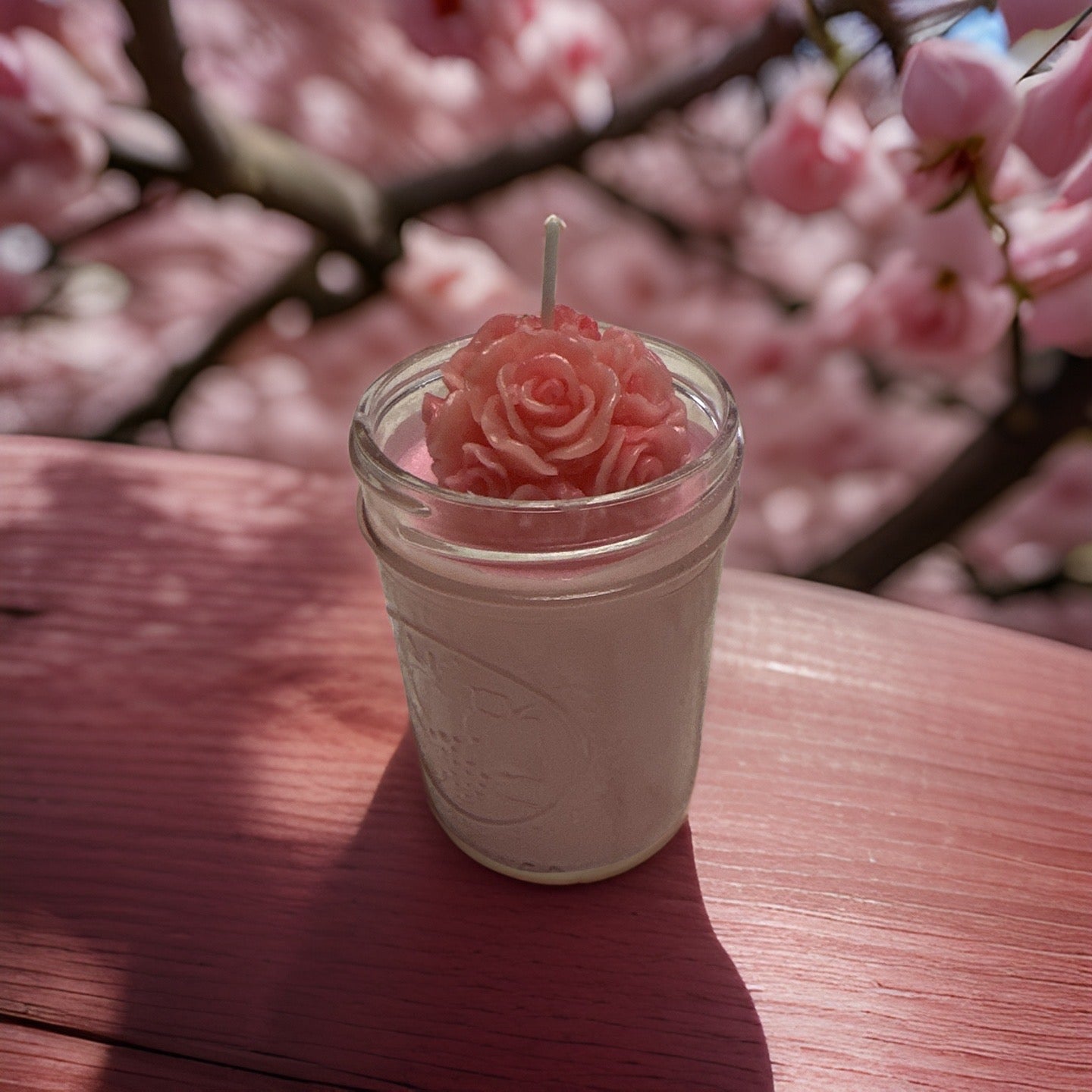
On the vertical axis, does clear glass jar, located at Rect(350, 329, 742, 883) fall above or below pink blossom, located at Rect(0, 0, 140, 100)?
below

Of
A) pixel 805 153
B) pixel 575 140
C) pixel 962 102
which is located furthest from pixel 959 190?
pixel 575 140

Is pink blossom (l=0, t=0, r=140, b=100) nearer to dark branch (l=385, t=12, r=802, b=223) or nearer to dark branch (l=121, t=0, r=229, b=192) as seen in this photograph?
dark branch (l=121, t=0, r=229, b=192)

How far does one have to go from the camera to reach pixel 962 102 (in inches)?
26.0

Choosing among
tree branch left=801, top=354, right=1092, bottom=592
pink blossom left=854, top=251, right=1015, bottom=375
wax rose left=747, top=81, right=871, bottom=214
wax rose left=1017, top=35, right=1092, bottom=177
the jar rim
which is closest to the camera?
the jar rim

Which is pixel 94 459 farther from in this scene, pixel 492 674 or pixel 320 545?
pixel 492 674

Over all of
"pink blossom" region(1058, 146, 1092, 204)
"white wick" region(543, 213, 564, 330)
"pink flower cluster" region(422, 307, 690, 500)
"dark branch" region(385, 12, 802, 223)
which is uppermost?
"white wick" region(543, 213, 564, 330)

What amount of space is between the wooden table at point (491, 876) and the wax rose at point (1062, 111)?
1.30 ft

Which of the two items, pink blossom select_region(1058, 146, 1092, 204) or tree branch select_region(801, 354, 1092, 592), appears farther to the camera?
tree branch select_region(801, 354, 1092, 592)

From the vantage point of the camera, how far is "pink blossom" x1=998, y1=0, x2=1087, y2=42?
Result: 1.77 ft

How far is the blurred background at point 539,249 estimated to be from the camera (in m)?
1.10

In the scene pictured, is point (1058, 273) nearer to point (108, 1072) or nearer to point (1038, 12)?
point (1038, 12)

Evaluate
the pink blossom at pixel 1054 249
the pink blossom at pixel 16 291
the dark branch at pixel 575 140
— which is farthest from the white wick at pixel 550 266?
the pink blossom at pixel 16 291

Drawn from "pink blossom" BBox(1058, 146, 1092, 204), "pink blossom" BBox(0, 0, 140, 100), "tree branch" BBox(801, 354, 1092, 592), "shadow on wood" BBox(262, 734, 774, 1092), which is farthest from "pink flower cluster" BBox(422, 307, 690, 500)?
"pink blossom" BBox(0, 0, 140, 100)

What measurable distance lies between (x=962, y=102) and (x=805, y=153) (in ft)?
1.50
